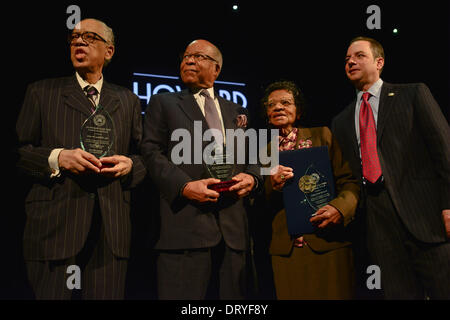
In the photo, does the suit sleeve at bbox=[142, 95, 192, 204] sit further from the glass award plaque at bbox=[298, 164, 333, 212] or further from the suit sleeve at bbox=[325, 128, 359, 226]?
the suit sleeve at bbox=[325, 128, 359, 226]

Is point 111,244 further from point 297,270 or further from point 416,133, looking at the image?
point 416,133

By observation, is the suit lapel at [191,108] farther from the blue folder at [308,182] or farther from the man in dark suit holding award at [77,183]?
the blue folder at [308,182]

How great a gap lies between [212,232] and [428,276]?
1119mm

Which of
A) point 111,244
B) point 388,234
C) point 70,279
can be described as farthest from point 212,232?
point 388,234

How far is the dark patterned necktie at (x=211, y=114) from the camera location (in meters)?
2.12

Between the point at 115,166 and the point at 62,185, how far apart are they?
253mm

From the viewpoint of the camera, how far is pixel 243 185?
2.00 metres

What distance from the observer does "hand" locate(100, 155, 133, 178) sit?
184 centimetres

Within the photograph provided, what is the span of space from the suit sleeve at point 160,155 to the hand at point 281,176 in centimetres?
48

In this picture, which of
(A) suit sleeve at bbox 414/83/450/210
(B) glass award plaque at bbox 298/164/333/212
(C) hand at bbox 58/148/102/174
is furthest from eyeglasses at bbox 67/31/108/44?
(A) suit sleeve at bbox 414/83/450/210

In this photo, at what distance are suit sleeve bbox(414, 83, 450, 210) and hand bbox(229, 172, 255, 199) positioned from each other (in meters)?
0.97

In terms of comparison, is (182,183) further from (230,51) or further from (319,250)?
(230,51)

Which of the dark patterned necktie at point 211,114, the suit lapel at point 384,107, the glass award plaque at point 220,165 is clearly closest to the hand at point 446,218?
the suit lapel at point 384,107

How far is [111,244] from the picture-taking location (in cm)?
184
